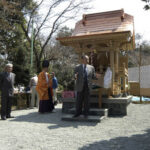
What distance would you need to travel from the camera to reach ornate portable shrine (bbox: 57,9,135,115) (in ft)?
21.7

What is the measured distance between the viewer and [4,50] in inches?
688

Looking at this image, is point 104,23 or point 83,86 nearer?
point 83,86

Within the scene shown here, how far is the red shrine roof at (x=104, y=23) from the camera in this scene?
23.1ft

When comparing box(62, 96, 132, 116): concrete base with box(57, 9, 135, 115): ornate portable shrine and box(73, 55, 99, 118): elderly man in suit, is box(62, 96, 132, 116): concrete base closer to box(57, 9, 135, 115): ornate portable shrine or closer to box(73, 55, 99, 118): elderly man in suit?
box(57, 9, 135, 115): ornate portable shrine

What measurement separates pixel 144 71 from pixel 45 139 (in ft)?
38.0

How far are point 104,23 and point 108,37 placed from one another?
A: 3.96ft

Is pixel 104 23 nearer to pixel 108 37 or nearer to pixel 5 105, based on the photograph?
pixel 108 37

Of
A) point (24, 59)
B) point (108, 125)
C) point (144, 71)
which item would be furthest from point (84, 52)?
point (144, 71)

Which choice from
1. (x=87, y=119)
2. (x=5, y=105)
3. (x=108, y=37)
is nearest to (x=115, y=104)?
(x=87, y=119)

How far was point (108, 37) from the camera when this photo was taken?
6.43 m

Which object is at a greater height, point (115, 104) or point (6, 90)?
point (6, 90)

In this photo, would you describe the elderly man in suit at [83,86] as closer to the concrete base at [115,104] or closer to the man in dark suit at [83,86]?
the man in dark suit at [83,86]

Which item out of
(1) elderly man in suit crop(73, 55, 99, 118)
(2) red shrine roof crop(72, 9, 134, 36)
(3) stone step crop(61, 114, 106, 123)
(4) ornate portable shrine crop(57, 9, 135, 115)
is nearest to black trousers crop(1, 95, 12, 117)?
(3) stone step crop(61, 114, 106, 123)

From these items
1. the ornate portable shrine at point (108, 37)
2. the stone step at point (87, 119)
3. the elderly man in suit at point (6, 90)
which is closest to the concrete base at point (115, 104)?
the ornate portable shrine at point (108, 37)
